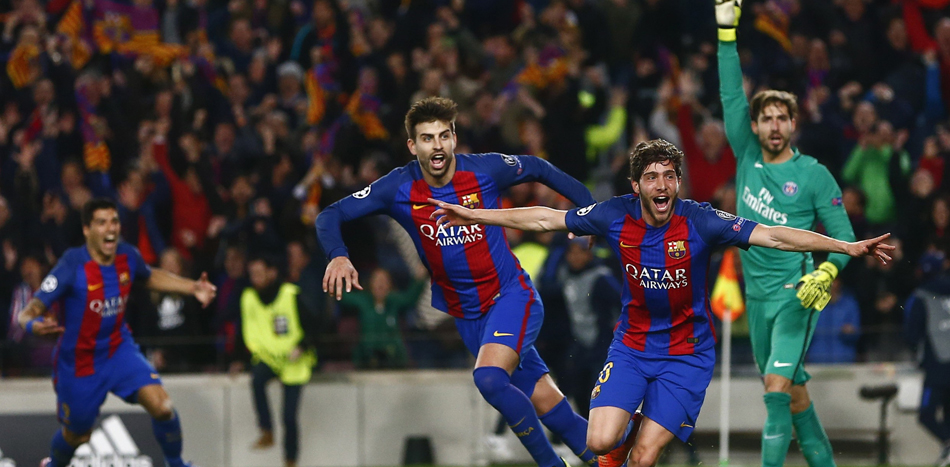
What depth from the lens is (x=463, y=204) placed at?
26.0ft

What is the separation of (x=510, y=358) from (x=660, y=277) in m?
1.08

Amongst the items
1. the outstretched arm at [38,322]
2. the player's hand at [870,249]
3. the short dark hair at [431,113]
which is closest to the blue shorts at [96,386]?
the outstretched arm at [38,322]

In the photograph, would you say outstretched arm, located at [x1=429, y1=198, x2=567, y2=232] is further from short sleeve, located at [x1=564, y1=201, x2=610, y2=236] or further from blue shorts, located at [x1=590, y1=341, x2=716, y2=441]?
blue shorts, located at [x1=590, y1=341, x2=716, y2=441]

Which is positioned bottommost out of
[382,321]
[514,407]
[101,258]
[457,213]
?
[514,407]

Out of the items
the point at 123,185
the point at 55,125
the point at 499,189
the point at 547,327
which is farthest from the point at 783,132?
the point at 55,125

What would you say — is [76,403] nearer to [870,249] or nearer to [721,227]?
[721,227]

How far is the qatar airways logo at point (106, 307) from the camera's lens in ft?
31.7

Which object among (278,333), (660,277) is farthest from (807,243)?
(278,333)

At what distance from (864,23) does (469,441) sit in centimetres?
663

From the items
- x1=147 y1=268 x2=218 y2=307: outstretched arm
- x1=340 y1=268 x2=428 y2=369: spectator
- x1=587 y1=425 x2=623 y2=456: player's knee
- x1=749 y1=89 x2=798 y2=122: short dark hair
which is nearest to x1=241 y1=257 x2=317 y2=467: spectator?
x1=340 y1=268 x2=428 y2=369: spectator

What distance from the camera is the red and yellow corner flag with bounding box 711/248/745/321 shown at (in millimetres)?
11195

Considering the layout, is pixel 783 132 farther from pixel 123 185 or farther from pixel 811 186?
pixel 123 185

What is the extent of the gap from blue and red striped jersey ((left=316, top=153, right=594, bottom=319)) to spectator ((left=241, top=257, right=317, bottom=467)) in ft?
13.5

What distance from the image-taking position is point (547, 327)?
11.7 metres
